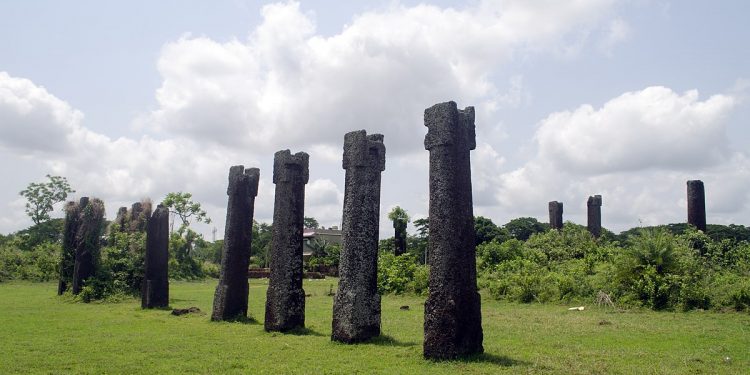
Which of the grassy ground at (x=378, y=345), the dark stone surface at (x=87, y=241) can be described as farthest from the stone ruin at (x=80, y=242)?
the grassy ground at (x=378, y=345)

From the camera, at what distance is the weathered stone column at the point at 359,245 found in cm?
1207

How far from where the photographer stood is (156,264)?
21.7 m

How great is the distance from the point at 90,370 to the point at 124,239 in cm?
1918

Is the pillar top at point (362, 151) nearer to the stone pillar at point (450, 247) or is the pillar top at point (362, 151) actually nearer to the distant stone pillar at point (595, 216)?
the stone pillar at point (450, 247)

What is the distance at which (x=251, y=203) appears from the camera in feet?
58.2

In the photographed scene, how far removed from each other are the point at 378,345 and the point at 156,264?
508 inches

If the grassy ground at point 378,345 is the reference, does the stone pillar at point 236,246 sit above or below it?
above

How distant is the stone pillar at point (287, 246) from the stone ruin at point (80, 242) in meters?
15.5

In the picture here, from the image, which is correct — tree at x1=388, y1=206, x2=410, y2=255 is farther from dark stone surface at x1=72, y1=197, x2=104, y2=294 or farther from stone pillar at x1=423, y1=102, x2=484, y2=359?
stone pillar at x1=423, y1=102, x2=484, y2=359

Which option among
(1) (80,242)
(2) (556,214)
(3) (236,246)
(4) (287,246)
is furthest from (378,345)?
(2) (556,214)

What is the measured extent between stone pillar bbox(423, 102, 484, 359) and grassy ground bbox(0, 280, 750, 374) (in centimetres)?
42

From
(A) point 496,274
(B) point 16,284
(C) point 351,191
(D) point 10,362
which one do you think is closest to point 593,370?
(C) point 351,191

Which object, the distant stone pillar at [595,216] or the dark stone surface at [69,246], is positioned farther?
the distant stone pillar at [595,216]

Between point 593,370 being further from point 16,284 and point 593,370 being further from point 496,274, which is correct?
point 16,284
